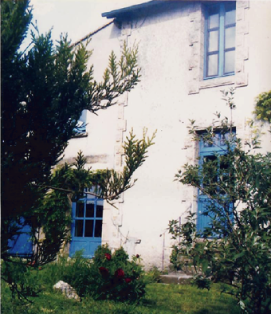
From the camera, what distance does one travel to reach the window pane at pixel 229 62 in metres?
10.1

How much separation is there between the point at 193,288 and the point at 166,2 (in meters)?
7.47

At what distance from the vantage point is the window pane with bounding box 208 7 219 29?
10.5 m

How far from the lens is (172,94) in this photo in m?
10.6


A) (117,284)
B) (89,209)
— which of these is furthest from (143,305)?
(89,209)

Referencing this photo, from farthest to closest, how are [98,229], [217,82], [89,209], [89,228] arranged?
[89,209]
[89,228]
[98,229]
[217,82]


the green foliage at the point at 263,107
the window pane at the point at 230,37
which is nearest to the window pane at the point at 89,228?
the green foliage at the point at 263,107

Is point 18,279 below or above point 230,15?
below

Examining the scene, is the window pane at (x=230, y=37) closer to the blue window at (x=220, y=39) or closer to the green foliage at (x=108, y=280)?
the blue window at (x=220, y=39)

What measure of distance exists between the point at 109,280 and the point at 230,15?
7.45 meters

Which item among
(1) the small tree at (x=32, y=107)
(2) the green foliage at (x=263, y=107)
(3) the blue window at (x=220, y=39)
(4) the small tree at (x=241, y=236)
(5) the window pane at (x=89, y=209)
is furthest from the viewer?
(5) the window pane at (x=89, y=209)

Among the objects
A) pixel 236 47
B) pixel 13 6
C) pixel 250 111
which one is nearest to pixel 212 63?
→ pixel 236 47

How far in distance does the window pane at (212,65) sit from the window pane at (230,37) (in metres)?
0.40

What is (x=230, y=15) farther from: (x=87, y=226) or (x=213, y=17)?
(x=87, y=226)

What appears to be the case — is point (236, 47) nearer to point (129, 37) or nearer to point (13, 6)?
point (129, 37)
